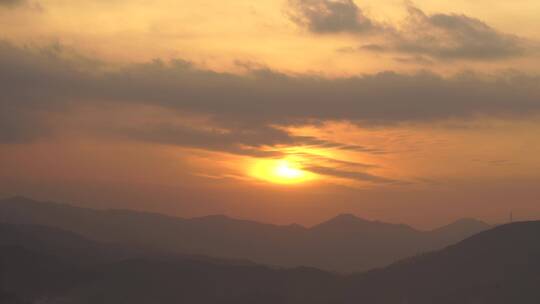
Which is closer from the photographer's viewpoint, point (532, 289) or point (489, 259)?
point (532, 289)

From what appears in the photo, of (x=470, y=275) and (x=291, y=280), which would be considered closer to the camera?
(x=470, y=275)

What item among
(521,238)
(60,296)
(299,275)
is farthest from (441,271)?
(60,296)

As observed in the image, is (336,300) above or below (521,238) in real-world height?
below

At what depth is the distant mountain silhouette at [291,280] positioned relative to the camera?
166000 mm

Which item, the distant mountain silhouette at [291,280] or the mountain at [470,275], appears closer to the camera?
the mountain at [470,275]

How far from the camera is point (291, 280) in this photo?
186 meters

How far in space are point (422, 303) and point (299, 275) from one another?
126ft

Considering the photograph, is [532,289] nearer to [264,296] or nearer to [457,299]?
[457,299]

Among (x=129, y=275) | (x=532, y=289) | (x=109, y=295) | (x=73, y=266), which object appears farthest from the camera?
(x=73, y=266)

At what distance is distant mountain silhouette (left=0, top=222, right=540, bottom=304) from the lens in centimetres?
Answer: 16600

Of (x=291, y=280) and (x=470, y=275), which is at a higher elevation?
(x=470, y=275)

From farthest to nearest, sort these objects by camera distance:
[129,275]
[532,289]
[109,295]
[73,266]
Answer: [73,266]
[129,275]
[109,295]
[532,289]

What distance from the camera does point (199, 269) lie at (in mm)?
187750

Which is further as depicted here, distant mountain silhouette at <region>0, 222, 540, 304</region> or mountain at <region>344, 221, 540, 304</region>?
distant mountain silhouette at <region>0, 222, 540, 304</region>
